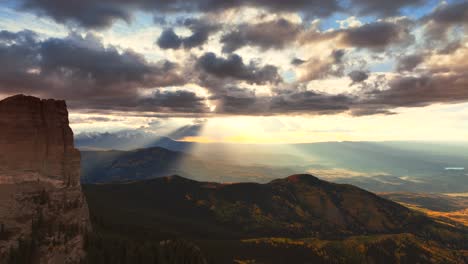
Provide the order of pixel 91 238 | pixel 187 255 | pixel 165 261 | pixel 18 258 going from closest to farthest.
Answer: pixel 18 258 < pixel 91 238 < pixel 165 261 < pixel 187 255

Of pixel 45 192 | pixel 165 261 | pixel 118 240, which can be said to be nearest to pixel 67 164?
pixel 45 192

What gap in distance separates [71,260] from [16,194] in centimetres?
3299

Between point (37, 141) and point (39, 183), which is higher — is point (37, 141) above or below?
above

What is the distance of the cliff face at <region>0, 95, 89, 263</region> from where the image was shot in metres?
Answer: 106

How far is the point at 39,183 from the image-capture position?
371 ft

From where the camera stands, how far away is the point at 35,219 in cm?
11100

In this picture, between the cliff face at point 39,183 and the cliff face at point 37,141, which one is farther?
the cliff face at point 37,141

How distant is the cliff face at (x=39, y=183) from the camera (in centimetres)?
10581

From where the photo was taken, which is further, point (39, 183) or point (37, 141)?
point (37, 141)

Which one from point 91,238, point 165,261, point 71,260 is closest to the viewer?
point 71,260

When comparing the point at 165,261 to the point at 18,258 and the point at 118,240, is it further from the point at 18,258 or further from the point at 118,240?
the point at 18,258

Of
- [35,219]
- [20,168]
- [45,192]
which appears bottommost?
[35,219]

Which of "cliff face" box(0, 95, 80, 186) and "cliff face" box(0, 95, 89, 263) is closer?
"cliff face" box(0, 95, 89, 263)

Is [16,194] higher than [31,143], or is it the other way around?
[31,143]
